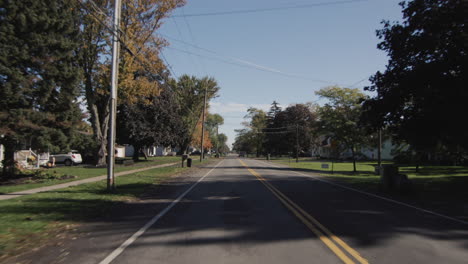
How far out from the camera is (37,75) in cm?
1648

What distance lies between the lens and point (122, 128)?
3769 cm

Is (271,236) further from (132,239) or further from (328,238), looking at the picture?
(132,239)

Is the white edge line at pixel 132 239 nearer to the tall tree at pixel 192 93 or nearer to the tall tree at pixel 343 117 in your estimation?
the tall tree at pixel 343 117

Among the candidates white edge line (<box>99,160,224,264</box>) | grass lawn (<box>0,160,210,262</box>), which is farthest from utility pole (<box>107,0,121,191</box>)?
white edge line (<box>99,160,224,264</box>)

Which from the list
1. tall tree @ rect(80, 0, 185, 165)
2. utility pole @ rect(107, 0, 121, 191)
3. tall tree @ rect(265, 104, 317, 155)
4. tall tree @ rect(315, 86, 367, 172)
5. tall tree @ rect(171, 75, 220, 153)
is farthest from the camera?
tall tree @ rect(265, 104, 317, 155)

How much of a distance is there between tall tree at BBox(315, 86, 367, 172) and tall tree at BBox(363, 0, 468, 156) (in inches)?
500

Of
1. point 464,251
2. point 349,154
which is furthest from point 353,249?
point 349,154

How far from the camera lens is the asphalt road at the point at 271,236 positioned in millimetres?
5492

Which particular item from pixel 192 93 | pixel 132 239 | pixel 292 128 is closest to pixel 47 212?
pixel 132 239

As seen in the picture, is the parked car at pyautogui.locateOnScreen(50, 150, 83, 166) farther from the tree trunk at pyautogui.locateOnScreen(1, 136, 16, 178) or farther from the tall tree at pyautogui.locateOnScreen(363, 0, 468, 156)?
the tall tree at pyautogui.locateOnScreen(363, 0, 468, 156)

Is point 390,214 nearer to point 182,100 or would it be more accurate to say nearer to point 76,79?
point 76,79

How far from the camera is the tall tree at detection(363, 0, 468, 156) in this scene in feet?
46.7

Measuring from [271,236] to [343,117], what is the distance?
2677cm

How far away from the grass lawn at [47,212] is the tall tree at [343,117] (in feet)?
71.4
